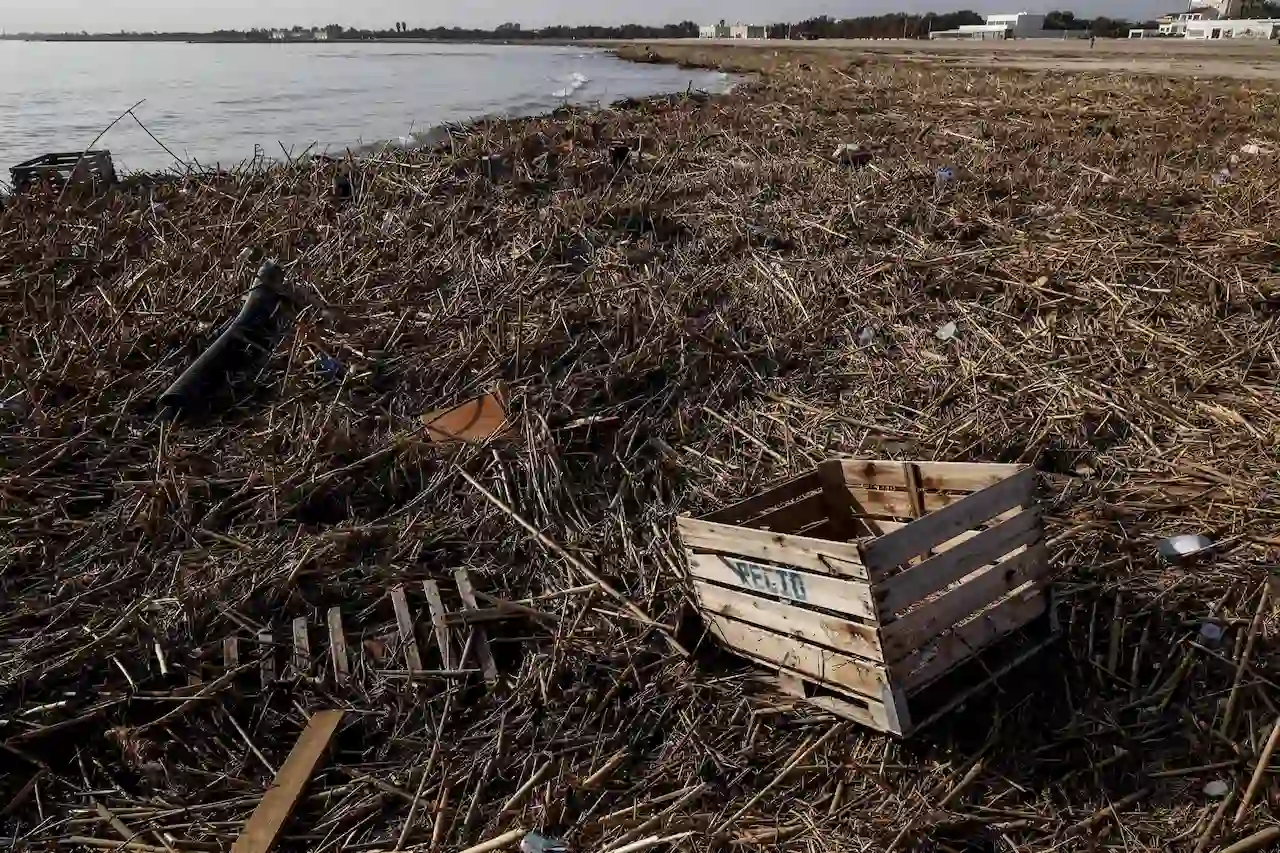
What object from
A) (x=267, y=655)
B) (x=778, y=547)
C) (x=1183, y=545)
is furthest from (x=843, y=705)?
(x=267, y=655)

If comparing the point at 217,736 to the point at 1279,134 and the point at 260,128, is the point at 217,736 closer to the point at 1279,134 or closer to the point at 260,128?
the point at 1279,134

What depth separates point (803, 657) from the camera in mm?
3311

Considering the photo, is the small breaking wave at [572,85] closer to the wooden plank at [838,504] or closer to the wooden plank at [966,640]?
the wooden plank at [838,504]

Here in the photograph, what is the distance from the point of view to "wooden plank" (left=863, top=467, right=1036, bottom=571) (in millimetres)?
2979

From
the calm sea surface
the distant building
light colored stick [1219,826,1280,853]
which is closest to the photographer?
light colored stick [1219,826,1280,853]

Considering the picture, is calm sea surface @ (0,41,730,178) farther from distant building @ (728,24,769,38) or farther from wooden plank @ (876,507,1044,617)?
distant building @ (728,24,769,38)

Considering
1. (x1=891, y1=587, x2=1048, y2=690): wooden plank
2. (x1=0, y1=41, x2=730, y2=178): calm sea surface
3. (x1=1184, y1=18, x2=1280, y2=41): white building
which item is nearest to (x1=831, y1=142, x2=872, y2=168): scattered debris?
(x1=0, y1=41, x2=730, y2=178): calm sea surface

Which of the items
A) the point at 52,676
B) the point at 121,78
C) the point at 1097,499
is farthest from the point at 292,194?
the point at 121,78

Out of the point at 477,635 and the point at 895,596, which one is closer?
the point at 895,596

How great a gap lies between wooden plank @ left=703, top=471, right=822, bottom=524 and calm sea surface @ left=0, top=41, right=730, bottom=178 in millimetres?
8908

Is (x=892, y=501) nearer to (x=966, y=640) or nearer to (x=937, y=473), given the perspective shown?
(x=937, y=473)

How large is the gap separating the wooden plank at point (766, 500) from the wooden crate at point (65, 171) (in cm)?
891

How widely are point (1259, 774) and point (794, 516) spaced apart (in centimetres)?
185

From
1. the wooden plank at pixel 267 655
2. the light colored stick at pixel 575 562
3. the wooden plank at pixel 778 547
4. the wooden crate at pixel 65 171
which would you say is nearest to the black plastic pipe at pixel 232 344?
the light colored stick at pixel 575 562
